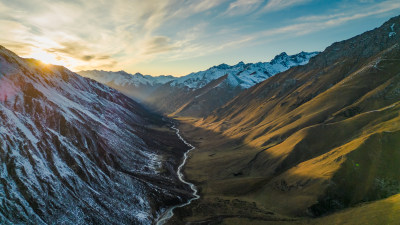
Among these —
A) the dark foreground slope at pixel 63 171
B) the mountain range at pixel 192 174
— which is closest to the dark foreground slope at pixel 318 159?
the mountain range at pixel 192 174

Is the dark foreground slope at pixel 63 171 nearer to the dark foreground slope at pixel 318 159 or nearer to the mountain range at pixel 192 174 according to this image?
the mountain range at pixel 192 174

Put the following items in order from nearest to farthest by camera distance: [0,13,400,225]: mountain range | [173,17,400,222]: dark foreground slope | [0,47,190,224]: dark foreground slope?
[0,47,190,224]: dark foreground slope, [0,13,400,225]: mountain range, [173,17,400,222]: dark foreground slope

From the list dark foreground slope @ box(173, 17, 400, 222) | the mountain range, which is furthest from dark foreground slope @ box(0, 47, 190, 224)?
dark foreground slope @ box(173, 17, 400, 222)

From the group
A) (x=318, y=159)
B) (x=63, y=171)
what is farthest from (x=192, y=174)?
(x=63, y=171)

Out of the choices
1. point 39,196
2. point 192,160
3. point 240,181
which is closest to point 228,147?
point 192,160

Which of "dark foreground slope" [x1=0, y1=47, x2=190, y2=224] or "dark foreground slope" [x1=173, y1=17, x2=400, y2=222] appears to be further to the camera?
"dark foreground slope" [x1=173, y1=17, x2=400, y2=222]

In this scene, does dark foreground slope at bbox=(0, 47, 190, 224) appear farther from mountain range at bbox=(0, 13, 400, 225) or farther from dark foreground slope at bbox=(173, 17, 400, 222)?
dark foreground slope at bbox=(173, 17, 400, 222)

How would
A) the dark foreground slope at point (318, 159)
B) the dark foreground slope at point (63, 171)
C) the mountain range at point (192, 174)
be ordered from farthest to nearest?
the dark foreground slope at point (318, 159), the mountain range at point (192, 174), the dark foreground slope at point (63, 171)

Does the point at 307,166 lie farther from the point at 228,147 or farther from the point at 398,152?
the point at 228,147

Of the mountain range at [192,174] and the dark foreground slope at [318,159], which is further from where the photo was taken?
the dark foreground slope at [318,159]
